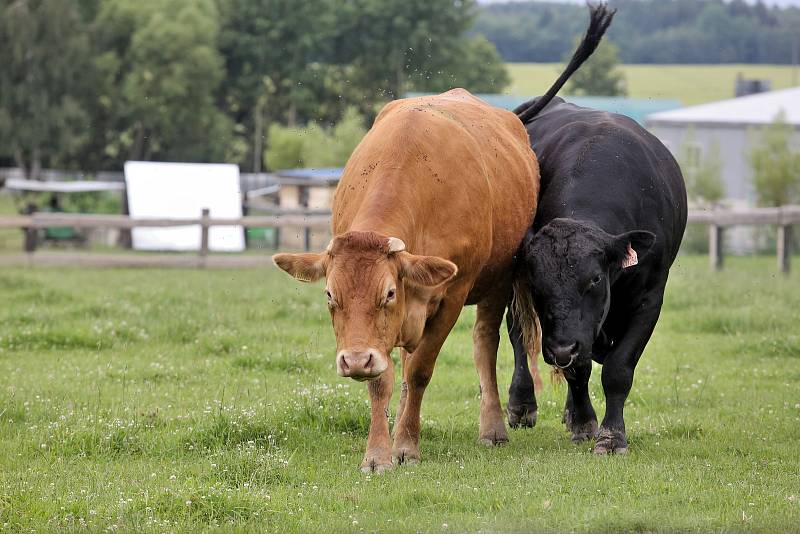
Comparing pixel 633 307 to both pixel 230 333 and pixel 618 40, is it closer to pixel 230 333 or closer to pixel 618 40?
pixel 230 333

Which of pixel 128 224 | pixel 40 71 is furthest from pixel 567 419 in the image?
pixel 40 71

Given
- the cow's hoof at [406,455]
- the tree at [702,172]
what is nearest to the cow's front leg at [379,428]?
the cow's hoof at [406,455]

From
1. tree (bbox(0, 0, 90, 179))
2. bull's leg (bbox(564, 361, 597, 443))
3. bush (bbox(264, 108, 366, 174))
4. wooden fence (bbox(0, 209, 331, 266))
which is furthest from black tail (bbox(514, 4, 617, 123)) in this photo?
tree (bbox(0, 0, 90, 179))

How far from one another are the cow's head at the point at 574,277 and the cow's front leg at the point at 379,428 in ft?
3.27

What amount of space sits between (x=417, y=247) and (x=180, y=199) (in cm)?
3454

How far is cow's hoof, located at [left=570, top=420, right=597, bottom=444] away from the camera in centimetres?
810

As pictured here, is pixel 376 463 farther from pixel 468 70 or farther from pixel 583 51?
pixel 468 70

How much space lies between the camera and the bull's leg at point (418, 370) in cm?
731

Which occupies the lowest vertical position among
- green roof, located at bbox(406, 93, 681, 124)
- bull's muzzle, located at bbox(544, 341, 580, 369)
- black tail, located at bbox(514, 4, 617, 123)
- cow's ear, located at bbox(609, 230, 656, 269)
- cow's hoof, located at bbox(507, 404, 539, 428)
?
green roof, located at bbox(406, 93, 681, 124)

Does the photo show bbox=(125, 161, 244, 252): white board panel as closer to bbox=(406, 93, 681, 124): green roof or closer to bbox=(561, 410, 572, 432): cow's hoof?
bbox=(406, 93, 681, 124): green roof

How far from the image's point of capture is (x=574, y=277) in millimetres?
7207

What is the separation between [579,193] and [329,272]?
223 centimetres

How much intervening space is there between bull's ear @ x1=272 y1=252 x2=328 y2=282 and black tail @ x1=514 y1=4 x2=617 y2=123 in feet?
12.3

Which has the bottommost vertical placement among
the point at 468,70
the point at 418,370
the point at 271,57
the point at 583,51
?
the point at 468,70
